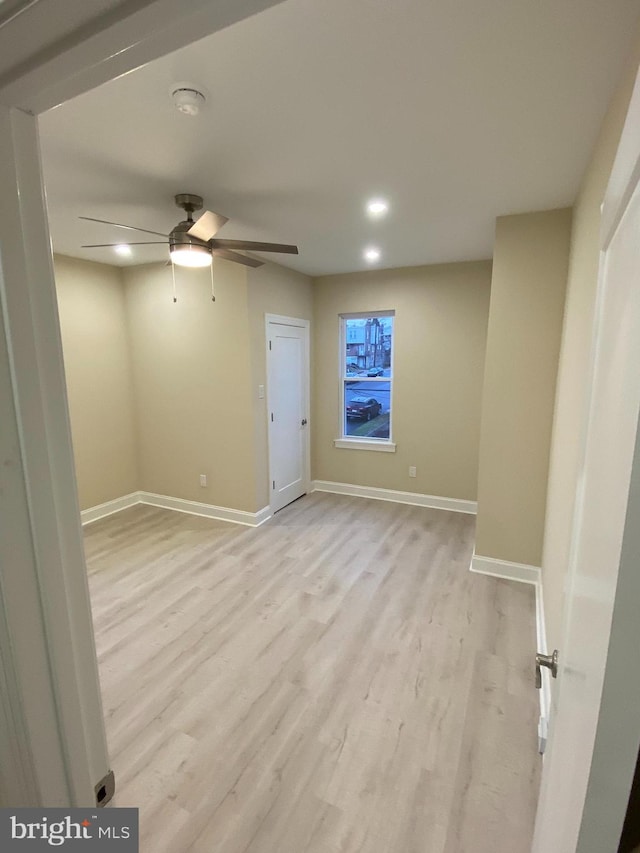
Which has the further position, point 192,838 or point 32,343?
point 192,838

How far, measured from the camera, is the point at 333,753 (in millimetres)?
1731

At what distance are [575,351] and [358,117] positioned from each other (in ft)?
4.77

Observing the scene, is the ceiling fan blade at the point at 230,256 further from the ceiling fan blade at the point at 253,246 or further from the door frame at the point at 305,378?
the door frame at the point at 305,378

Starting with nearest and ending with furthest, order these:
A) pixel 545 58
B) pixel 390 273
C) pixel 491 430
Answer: pixel 545 58 < pixel 491 430 < pixel 390 273

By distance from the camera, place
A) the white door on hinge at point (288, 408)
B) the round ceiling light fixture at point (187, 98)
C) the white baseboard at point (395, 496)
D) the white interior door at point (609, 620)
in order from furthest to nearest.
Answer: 1. the white baseboard at point (395, 496)
2. the white door on hinge at point (288, 408)
3. the round ceiling light fixture at point (187, 98)
4. the white interior door at point (609, 620)

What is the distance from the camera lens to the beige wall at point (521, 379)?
8.75 ft

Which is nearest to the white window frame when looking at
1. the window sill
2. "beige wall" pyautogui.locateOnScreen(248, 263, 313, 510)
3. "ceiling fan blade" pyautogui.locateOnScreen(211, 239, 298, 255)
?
the window sill

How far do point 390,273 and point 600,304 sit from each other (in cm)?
366

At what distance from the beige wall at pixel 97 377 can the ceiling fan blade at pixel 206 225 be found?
2.29 metres

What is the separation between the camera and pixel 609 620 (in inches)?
18.2

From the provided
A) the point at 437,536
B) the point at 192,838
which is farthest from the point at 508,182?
the point at 192,838

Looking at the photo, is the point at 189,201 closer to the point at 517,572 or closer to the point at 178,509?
the point at 178,509

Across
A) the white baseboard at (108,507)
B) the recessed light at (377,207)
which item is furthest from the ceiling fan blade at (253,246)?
Result: the white baseboard at (108,507)

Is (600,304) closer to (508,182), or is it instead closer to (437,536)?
(508,182)
